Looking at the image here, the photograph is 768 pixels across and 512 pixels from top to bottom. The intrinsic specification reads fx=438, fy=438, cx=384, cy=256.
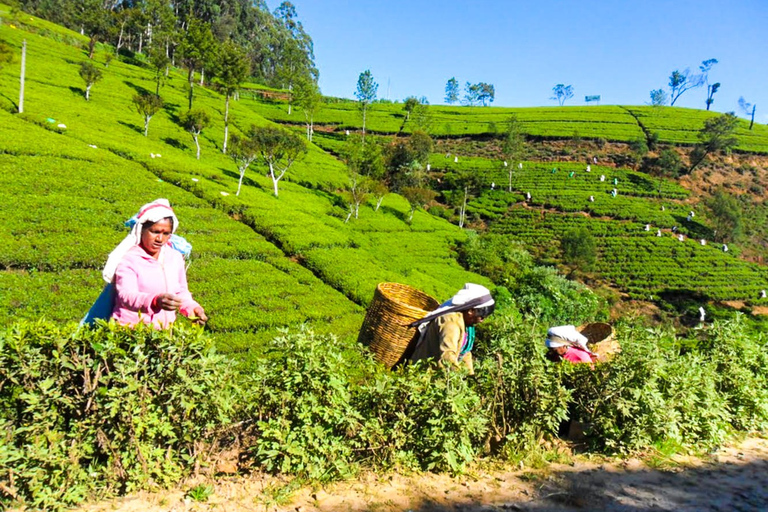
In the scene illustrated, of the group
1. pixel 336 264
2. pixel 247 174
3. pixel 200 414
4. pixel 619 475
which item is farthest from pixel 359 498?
pixel 247 174

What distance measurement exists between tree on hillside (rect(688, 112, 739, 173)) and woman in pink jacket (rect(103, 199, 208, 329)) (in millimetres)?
61330

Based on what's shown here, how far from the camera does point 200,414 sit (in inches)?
110

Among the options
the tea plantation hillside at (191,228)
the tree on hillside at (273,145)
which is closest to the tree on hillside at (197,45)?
the tea plantation hillside at (191,228)

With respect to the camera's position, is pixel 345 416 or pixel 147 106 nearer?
pixel 345 416

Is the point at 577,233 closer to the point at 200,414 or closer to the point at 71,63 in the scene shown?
the point at 200,414

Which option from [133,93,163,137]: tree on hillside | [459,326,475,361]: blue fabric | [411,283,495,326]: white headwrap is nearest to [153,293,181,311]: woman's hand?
[411,283,495,326]: white headwrap

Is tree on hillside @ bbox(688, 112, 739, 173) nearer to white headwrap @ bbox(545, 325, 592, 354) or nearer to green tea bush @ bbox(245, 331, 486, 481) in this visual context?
white headwrap @ bbox(545, 325, 592, 354)

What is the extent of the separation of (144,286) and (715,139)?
2516 inches

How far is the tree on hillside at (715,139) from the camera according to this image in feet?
168

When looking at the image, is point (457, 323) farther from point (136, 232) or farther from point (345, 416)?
point (136, 232)

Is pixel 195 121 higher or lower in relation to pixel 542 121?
lower

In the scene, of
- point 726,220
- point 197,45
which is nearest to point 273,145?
point 197,45

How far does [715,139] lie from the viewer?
5088cm

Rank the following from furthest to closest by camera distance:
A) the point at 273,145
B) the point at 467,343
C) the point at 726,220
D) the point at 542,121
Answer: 1. the point at 542,121
2. the point at 726,220
3. the point at 273,145
4. the point at 467,343
